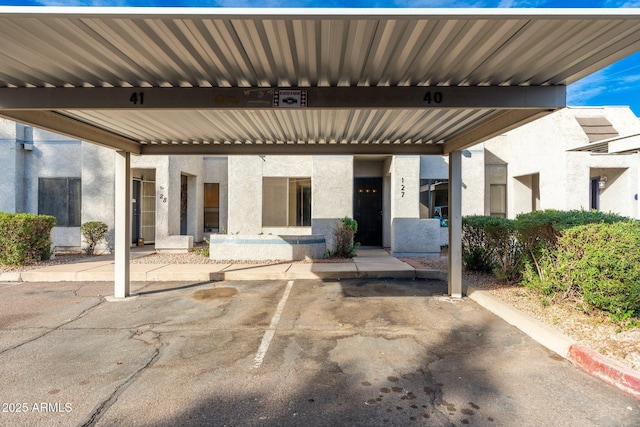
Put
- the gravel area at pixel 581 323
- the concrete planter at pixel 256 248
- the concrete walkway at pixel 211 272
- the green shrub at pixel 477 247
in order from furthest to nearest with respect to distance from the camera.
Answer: the concrete planter at pixel 256 248 < the concrete walkway at pixel 211 272 < the green shrub at pixel 477 247 < the gravel area at pixel 581 323

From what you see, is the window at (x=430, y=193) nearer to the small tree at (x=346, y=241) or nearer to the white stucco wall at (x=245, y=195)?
the small tree at (x=346, y=241)

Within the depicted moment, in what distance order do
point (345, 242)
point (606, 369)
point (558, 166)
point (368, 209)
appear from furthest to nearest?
point (368, 209)
point (558, 166)
point (345, 242)
point (606, 369)

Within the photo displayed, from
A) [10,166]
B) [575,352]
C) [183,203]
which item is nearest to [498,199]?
[575,352]

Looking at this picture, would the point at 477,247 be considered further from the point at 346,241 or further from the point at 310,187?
the point at 310,187

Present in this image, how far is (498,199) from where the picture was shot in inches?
594

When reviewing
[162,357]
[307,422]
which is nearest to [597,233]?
[307,422]

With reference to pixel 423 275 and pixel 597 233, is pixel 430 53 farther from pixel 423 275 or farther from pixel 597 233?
pixel 423 275

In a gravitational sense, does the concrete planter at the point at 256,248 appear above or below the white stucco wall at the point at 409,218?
below

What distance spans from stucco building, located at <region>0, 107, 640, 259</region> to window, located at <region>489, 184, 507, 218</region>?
873mm

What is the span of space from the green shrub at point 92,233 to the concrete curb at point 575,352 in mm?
12951

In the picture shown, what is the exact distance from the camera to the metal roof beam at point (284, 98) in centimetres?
426

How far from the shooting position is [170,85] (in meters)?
4.36

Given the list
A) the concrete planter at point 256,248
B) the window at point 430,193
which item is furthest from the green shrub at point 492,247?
the concrete planter at point 256,248

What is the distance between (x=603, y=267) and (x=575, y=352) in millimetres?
1352
